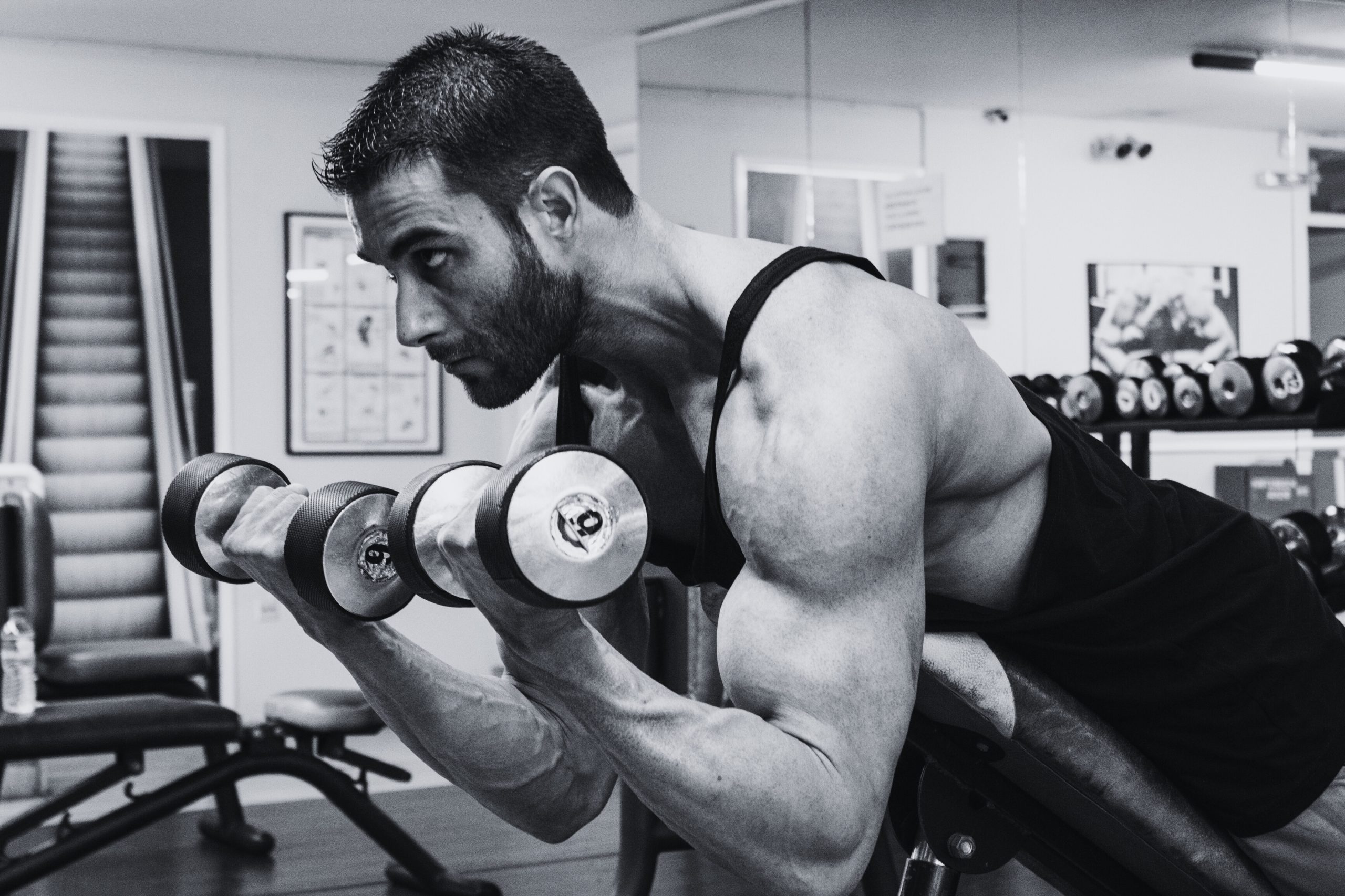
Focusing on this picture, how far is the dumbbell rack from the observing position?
3.17 meters

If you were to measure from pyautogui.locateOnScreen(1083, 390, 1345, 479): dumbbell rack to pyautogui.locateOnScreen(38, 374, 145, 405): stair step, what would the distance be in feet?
11.5

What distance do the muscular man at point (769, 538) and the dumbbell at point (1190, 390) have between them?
2295 mm

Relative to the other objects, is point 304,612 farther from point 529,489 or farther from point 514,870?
point 514,870

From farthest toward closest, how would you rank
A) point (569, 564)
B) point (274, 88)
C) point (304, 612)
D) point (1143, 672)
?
1. point (274, 88)
2. point (1143, 672)
3. point (304, 612)
4. point (569, 564)

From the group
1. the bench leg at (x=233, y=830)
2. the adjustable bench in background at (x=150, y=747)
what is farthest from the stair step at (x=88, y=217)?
the bench leg at (x=233, y=830)

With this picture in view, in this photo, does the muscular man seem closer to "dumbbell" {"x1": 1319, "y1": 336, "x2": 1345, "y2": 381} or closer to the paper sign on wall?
"dumbbell" {"x1": 1319, "y1": 336, "x2": 1345, "y2": 381}

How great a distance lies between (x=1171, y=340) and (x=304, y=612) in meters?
3.81

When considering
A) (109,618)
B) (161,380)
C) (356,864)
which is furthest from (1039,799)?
(161,380)

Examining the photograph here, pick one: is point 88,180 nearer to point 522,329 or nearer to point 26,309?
point 26,309

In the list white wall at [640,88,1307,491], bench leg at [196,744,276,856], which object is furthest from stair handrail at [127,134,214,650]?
white wall at [640,88,1307,491]

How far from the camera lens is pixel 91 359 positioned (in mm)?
5223

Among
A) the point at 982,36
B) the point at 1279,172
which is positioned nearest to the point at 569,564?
the point at 1279,172

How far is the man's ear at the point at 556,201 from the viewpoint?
1.17 meters

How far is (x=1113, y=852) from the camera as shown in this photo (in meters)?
1.33
